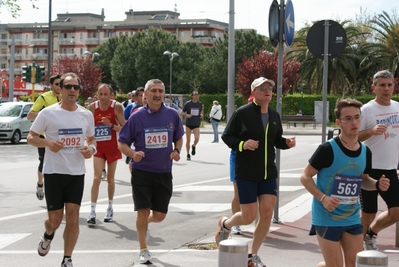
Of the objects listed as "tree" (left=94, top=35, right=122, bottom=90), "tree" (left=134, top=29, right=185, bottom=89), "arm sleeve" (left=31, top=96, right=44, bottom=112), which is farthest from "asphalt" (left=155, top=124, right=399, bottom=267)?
"tree" (left=94, top=35, right=122, bottom=90)

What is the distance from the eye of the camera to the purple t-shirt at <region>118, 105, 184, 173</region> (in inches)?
309

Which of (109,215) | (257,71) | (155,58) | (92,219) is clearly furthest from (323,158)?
(155,58)

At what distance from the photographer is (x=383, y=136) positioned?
7.67m

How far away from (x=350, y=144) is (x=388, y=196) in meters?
2.13

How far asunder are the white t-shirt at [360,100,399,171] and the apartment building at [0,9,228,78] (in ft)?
379

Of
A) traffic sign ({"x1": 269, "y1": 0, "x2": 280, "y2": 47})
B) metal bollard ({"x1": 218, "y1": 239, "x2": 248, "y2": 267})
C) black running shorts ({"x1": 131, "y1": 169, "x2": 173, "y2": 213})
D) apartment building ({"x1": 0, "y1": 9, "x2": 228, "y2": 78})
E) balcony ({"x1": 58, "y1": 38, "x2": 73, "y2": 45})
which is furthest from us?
balcony ({"x1": 58, "y1": 38, "x2": 73, "y2": 45})

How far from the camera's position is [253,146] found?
718 centimetres

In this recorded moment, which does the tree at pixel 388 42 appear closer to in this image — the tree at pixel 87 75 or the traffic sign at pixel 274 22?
the tree at pixel 87 75

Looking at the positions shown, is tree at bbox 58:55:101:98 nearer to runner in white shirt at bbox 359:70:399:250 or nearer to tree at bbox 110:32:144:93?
tree at bbox 110:32:144:93

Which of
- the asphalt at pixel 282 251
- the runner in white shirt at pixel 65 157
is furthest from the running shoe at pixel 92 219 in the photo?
the runner in white shirt at pixel 65 157

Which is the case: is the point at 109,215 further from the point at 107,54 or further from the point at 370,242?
the point at 107,54

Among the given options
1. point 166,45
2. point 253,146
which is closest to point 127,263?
point 253,146

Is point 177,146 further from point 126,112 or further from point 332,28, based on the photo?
point 126,112

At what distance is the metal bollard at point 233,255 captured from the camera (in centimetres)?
413
